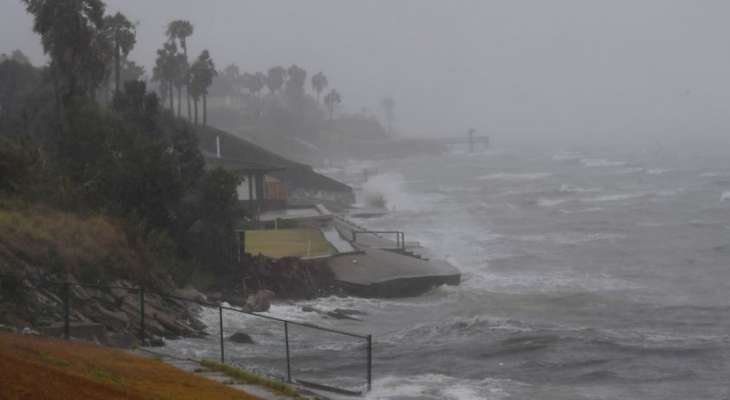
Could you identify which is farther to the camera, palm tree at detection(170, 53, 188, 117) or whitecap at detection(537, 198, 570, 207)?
Result: palm tree at detection(170, 53, 188, 117)

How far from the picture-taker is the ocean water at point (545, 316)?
939 inches

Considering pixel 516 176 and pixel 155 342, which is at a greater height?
pixel 516 176

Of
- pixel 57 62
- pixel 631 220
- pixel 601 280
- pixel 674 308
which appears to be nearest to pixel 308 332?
pixel 674 308

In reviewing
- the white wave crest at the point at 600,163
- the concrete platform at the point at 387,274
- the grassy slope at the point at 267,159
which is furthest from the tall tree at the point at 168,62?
the white wave crest at the point at 600,163

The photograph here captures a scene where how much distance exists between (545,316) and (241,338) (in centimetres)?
1181

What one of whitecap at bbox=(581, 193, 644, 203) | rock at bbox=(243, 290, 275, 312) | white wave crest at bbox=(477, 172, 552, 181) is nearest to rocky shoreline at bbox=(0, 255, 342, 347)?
rock at bbox=(243, 290, 275, 312)

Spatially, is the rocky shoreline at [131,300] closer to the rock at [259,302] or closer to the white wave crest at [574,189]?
the rock at [259,302]

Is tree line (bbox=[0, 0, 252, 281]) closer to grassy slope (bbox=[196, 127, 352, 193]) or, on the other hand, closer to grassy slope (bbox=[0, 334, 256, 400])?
grassy slope (bbox=[0, 334, 256, 400])

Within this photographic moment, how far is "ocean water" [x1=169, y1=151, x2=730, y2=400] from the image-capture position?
78.3 feet

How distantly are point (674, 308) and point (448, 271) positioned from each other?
937 cm

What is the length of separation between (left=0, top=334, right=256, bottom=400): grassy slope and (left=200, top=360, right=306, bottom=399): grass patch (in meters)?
0.93

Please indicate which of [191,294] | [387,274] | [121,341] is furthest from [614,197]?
[121,341]

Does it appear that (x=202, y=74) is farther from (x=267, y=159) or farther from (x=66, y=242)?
(x=66, y=242)

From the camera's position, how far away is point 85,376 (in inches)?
568
